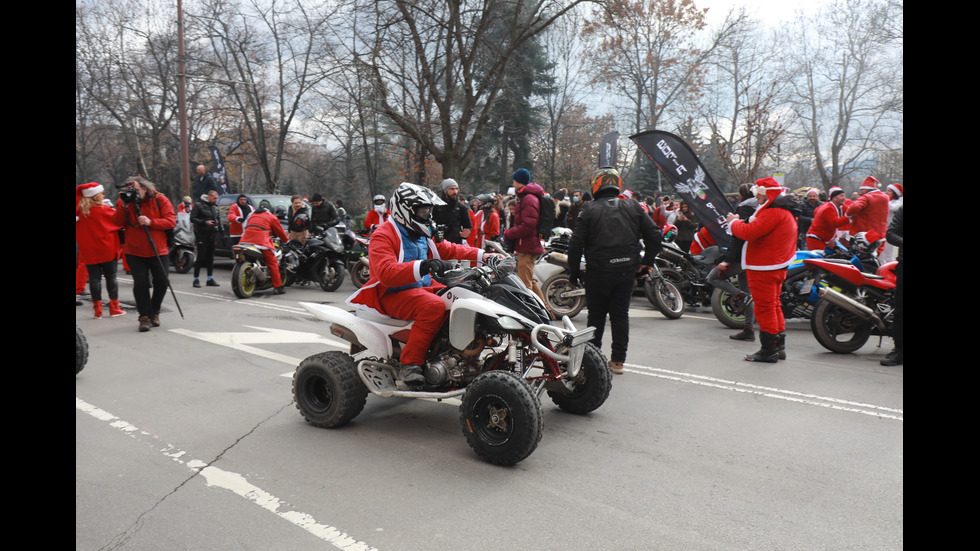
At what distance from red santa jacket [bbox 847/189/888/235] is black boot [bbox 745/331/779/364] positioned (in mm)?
5294

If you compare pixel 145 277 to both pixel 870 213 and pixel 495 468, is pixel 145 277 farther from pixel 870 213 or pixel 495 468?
pixel 870 213

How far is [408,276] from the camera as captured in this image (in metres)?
4.36

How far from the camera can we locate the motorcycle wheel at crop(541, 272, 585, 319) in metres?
9.88

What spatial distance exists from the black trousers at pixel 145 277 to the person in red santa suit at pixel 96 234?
2.14 feet

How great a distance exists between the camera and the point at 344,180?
4184 centimetres

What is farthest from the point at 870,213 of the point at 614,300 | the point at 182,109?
the point at 182,109

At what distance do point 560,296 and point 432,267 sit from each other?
592 cm

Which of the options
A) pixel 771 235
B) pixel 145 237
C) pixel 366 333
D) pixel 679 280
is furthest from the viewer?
pixel 679 280

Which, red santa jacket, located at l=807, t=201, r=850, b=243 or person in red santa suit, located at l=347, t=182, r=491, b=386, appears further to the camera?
red santa jacket, located at l=807, t=201, r=850, b=243

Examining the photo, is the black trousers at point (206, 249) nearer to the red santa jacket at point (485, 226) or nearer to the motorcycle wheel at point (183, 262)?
the motorcycle wheel at point (183, 262)

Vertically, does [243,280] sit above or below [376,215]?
below

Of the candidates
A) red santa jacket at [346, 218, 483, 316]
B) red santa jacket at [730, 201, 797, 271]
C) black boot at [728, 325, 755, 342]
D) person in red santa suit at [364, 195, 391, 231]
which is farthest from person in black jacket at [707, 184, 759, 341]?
person in red santa suit at [364, 195, 391, 231]

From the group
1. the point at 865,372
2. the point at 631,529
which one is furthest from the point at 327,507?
the point at 865,372

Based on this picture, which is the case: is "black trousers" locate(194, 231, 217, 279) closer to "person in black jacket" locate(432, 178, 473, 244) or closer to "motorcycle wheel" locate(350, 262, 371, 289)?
"motorcycle wheel" locate(350, 262, 371, 289)
